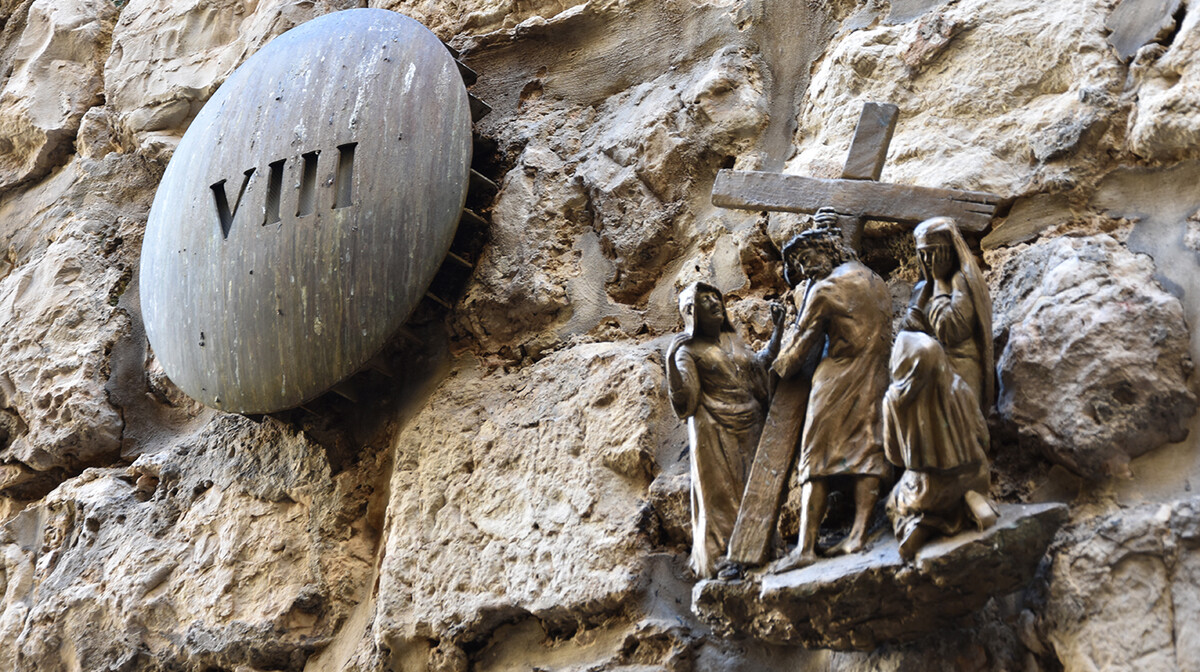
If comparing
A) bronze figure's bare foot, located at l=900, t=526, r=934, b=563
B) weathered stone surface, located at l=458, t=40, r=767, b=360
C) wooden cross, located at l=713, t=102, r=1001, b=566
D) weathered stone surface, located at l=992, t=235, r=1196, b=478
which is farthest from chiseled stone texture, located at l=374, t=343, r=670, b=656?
weathered stone surface, located at l=992, t=235, r=1196, b=478

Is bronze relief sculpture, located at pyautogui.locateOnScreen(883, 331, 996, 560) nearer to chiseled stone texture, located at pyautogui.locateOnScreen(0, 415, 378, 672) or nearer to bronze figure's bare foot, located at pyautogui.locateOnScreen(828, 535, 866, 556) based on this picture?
bronze figure's bare foot, located at pyautogui.locateOnScreen(828, 535, 866, 556)

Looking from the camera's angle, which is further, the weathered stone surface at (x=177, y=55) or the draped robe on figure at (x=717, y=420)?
the weathered stone surface at (x=177, y=55)

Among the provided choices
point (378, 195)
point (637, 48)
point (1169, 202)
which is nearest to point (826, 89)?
point (637, 48)

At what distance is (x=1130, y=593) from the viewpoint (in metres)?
1.77

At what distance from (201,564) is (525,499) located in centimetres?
92

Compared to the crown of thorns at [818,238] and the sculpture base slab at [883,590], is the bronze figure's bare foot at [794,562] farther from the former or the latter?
the crown of thorns at [818,238]

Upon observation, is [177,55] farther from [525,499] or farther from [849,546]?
[849,546]

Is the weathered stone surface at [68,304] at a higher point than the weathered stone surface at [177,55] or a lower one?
lower

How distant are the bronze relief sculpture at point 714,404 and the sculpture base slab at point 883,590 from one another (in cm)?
12

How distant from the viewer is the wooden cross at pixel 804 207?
2.06m

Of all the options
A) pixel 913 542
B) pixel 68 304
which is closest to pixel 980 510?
pixel 913 542

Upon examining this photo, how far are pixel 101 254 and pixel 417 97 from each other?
1392mm

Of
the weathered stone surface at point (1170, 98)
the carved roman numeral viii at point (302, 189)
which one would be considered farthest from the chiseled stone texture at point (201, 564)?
the weathered stone surface at point (1170, 98)

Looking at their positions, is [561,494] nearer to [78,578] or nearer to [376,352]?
[376,352]
